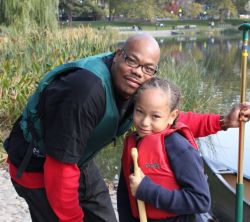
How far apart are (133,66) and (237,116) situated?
2.12ft

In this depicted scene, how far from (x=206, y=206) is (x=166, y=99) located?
0.45m

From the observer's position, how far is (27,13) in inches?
655

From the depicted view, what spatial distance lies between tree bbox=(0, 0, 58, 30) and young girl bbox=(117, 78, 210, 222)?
48.8 ft

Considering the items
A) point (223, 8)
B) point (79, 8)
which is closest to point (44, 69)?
point (79, 8)

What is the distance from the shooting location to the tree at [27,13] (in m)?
16.6

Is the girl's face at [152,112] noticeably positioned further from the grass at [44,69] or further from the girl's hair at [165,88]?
the grass at [44,69]

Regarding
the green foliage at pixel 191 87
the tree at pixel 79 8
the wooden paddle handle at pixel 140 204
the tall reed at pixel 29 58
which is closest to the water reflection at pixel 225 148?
the green foliage at pixel 191 87

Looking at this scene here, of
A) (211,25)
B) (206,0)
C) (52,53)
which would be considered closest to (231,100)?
(52,53)

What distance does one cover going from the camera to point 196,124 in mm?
2449

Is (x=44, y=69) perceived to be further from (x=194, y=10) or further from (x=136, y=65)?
(x=194, y=10)

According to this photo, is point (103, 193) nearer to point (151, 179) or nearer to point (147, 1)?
point (151, 179)

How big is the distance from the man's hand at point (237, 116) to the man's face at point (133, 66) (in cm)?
53

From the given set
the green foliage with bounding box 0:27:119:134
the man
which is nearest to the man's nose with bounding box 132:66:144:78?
the man

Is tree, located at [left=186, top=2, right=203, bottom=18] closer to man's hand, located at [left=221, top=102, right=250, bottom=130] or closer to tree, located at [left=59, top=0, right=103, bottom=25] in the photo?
tree, located at [left=59, top=0, right=103, bottom=25]
